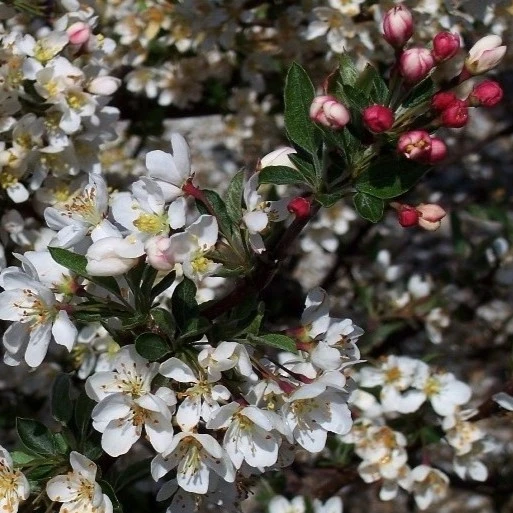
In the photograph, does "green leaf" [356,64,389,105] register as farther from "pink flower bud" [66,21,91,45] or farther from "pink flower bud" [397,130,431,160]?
"pink flower bud" [66,21,91,45]

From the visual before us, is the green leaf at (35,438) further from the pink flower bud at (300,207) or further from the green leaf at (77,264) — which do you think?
the pink flower bud at (300,207)

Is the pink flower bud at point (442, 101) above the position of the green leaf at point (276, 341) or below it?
above

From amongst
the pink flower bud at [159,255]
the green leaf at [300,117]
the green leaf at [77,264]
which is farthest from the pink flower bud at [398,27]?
the green leaf at [77,264]

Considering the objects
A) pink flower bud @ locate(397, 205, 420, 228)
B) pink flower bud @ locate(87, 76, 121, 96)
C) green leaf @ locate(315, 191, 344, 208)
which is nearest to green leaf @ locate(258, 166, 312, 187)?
green leaf @ locate(315, 191, 344, 208)

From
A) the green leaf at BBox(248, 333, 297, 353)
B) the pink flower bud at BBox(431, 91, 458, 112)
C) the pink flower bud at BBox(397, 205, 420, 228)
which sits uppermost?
the pink flower bud at BBox(431, 91, 458, 112)

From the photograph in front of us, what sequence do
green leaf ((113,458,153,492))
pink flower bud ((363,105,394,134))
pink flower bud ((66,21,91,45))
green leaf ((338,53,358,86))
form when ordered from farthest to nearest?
1. pink flower bud ((66,21,91,45))
2. green leaf ((113,458,153,492))
3. green leaf ((338,53,358,86))
4. pink flower bud ((363,105,394,134))

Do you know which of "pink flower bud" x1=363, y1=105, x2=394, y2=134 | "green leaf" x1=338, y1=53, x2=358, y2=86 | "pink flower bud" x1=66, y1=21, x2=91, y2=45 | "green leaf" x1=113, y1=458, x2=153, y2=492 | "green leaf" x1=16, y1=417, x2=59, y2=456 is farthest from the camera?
"pink flower bud" x1=66, y1=21, x2=91, y2=45

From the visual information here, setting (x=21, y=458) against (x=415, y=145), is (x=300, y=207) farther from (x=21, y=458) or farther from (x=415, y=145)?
(x=21, y=458)
